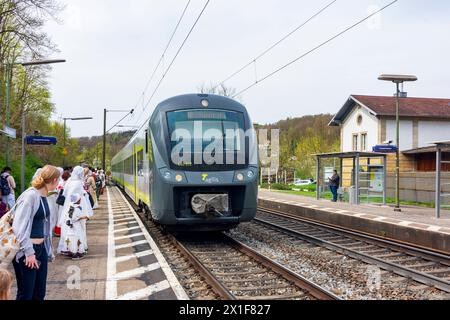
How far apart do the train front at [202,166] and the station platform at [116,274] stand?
3.56 feet

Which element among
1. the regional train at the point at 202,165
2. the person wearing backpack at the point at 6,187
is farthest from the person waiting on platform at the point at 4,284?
the person wearing backpack at the point at 6,187

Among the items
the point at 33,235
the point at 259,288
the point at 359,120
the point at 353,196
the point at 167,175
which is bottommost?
the point at 259,288

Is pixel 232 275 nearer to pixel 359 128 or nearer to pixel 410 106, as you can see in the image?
pixel 359 128

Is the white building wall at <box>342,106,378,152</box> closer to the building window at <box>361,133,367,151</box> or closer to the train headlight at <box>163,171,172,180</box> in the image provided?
the building window at <box>361,133,367,151</box>

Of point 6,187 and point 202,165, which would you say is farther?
point 6,187

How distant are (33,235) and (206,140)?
19.4 ft

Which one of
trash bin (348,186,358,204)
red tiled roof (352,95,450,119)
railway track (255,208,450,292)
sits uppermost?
red tiled roof (352,95,450,119)

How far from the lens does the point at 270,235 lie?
1298cm

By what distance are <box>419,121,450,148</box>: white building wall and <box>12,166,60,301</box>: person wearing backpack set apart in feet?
117

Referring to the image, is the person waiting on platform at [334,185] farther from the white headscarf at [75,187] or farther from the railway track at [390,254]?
the white headscarf at [75,187]

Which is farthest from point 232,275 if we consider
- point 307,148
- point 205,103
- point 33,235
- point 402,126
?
point 307,148

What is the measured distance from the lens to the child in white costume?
908 centimetres

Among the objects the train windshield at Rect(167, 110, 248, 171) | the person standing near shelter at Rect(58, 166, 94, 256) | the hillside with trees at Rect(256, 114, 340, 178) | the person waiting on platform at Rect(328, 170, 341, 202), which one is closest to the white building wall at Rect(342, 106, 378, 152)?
the hillside with trees at Rect(256, 114, 340, 178)

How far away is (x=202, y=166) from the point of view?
1026 cm
